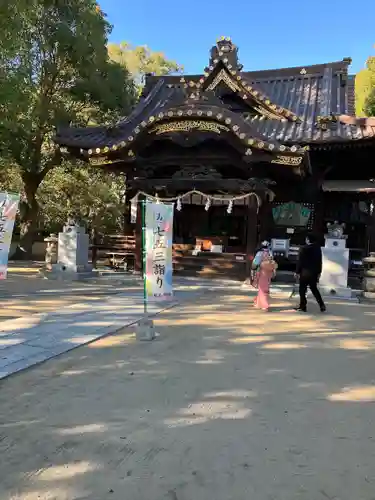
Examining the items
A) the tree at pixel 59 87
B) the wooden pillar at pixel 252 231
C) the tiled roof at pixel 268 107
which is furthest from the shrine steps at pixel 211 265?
the tree at pixel 59 87

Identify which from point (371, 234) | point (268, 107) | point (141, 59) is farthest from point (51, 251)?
point (141, 59)

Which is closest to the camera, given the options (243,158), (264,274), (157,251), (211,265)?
(157,251)

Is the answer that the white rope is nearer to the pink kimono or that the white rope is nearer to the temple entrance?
the temple entrance

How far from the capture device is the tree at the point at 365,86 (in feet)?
68.4

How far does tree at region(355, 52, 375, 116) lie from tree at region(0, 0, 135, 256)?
1107 cm

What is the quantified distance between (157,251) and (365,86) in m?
20.3

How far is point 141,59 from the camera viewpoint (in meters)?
41.0

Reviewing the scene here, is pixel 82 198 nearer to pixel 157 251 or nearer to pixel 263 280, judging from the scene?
pixel 263 280

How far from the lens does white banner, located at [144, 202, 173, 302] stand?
624cm

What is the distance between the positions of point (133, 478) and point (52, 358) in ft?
8.97

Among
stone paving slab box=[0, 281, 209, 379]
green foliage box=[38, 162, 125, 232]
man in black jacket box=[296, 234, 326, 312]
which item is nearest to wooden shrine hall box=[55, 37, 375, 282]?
man in black jacket box=[296, 234, 326, 312]

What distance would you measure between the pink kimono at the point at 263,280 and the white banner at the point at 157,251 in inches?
101

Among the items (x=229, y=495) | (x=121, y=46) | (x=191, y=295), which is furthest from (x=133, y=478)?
(x=121, y=46)

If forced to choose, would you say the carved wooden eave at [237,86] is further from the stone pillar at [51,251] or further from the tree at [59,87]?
the stone pillar at [51,251]
